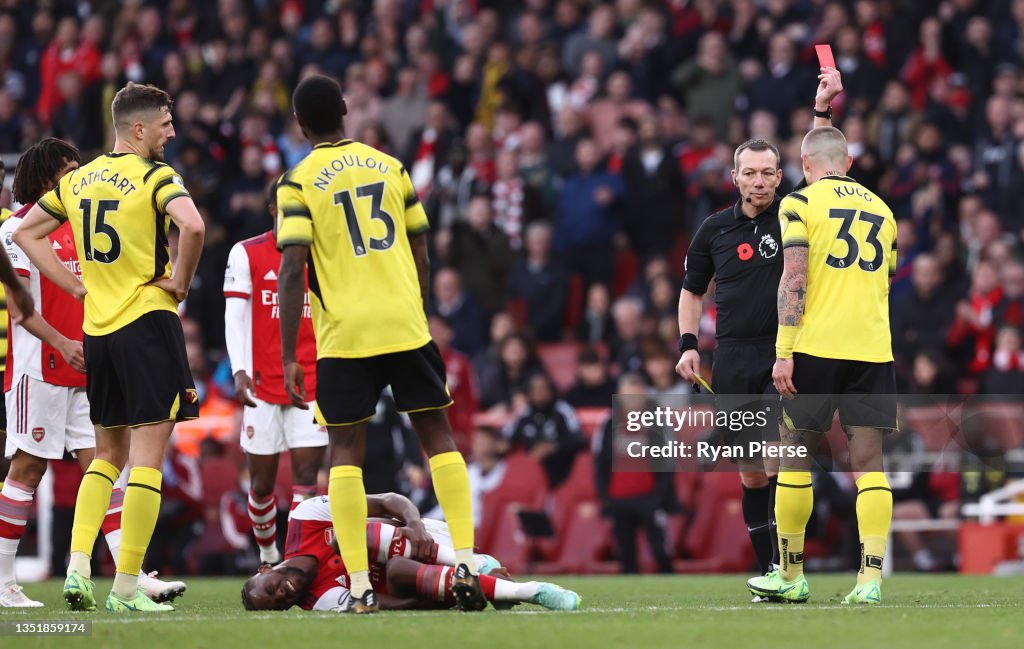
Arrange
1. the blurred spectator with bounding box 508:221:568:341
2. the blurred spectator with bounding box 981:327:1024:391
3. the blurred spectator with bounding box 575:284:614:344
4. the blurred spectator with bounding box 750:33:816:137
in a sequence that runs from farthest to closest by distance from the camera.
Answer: the blurred spectator with bounding box 750:33:816:137
the blurred spectator with bounding box 508:221:568:341
the blurred spectator with bounding box 575:284:614:344
the blurred spectator with bounding box 981:327:1024:391

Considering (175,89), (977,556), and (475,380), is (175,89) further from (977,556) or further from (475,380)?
(977,556)

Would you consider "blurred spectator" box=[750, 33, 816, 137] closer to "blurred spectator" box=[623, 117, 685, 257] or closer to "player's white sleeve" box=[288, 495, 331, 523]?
"blurred spectator" box=[623, 117, 685, 257]

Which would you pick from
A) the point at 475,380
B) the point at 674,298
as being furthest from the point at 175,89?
the point at 674,298

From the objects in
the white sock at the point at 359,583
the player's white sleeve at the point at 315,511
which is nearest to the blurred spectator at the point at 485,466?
the player's white sleeve at the point at 315,511

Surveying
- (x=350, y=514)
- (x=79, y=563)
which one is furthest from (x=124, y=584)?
(x=350, y=514)

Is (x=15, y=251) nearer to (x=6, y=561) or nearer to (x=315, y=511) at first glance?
(x=6, y=561)

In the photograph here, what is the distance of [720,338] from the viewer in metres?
9.09

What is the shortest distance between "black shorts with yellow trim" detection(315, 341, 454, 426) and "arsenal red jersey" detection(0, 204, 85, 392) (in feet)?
8.43

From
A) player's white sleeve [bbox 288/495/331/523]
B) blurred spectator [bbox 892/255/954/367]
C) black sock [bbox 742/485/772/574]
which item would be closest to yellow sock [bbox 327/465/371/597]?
player's white sleeve [bbox 288/495/331/523]

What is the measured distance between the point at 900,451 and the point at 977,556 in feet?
3.70

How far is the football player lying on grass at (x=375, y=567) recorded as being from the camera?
25.6 ft

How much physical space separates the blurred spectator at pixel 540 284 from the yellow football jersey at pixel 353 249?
928 centimetres

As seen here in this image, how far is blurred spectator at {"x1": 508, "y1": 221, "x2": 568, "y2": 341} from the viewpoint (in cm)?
1678

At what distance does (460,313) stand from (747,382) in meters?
8.40
